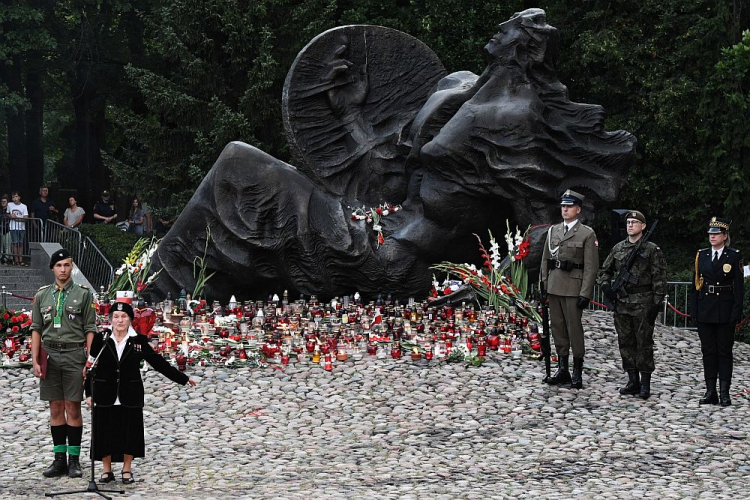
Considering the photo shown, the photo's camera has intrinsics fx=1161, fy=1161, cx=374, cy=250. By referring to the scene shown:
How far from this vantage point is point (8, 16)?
26.7 m

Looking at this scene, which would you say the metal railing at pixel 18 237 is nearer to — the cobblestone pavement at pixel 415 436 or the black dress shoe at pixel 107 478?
the cobblestone pavement at pixel 415 436

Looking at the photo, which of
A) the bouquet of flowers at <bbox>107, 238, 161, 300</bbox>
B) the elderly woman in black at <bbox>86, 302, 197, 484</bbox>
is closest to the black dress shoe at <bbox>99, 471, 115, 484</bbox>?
the elderly woman in black at <bbox>86, 302, 197, 484</bbox>

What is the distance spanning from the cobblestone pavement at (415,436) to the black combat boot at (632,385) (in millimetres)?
77

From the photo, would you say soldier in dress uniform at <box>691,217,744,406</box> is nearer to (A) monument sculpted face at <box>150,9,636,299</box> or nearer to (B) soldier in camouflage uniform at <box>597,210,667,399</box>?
(B) soldier in camouflage uniform at <box>597,210,667,399</box>

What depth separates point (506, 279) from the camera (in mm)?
12219

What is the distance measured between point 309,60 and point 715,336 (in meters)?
6.76

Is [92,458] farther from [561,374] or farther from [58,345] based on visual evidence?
[561,374]

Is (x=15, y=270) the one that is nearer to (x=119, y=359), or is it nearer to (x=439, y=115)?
(x=439, y=115)

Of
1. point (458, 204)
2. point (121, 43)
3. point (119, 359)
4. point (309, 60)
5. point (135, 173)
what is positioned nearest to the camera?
point (119, 359)

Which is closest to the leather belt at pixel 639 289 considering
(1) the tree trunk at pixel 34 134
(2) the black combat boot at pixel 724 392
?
(2) the black combat boot at pixel 724 392

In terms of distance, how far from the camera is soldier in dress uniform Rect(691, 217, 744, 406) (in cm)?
970

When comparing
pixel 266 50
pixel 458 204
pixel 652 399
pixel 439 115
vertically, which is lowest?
pixel 652 399

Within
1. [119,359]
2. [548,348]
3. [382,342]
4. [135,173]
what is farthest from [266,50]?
[119,359]

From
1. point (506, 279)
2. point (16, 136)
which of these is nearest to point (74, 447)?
point (506, 279)
